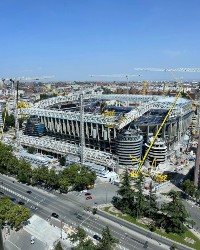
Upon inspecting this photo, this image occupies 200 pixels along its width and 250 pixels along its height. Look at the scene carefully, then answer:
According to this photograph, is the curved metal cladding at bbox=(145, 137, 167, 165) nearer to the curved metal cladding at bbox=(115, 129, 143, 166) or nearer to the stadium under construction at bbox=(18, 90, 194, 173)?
the stadium under construction at bbox=(18, 90, 194, 173)

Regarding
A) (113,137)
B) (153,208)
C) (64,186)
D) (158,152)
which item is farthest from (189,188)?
(113,137)

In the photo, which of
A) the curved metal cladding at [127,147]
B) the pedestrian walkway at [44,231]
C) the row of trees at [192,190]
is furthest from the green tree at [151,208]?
the curved metal cladding at [127,147]

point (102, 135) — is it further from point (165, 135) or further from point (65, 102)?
point (65, 102)

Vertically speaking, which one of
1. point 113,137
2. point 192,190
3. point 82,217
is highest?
point 113,137

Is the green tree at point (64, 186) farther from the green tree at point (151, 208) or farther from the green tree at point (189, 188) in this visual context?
the green tree at point (189, 188)

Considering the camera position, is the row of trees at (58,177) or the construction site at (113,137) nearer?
the row of trees at (58,177)

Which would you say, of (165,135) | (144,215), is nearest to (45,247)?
(144,215)

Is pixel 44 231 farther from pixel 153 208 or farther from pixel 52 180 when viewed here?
pixel 153 208
